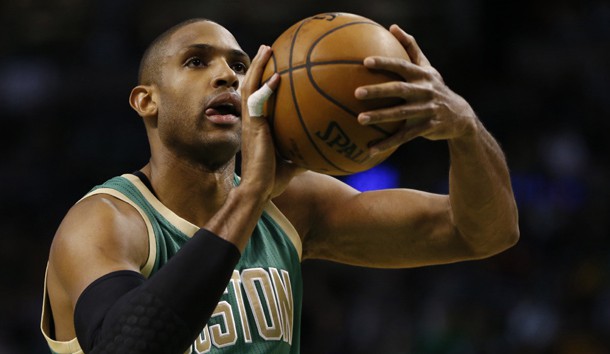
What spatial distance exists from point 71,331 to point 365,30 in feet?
5.11

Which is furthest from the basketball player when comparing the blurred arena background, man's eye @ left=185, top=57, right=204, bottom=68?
the blurred arena background

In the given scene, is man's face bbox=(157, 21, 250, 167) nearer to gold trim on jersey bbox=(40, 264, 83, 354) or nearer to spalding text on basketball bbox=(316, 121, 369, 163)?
spalding text on basketball bbox=(316, 121, 369, 163)

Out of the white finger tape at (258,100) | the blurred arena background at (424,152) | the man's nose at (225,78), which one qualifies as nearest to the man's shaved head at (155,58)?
the man's nose at (225,78)

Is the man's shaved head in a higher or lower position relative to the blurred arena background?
higher

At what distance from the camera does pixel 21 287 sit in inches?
370

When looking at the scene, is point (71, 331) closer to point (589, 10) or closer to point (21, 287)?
point (21, 287)

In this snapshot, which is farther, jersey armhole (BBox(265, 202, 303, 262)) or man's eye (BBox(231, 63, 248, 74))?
jersey armhole (BBox(265, 202, 303, 262))

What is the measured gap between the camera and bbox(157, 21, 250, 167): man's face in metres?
3.74

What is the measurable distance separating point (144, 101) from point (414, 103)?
54.3 inches

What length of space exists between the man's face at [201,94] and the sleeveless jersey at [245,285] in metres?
0.28

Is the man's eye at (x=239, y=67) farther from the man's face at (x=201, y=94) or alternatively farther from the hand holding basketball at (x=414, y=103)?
the hand holding basketball at (x=414, y=103)

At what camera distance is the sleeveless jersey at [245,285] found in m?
3.61

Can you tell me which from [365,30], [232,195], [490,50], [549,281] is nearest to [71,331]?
[232,195]

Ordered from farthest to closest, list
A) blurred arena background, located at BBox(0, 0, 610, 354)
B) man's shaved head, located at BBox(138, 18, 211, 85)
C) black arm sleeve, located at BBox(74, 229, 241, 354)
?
blurred arena background, located at BBox(0, 0, 610, 354) < man's shaved head, located at BBox(138, 18, 211, 85) < black arm sleeve, located at BBox(74, 229, 241, 354)
